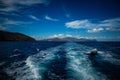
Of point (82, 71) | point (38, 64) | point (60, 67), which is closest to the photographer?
point (82, 71)

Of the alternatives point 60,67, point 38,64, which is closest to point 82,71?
Answer: point 60,67

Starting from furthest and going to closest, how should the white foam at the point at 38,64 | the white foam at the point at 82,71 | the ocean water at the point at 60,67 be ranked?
1. the white foam at the point at 38,64
2. the ocean water at the point at 60,67
3. the white foam at the point at 82,71

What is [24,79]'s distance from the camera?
369 inches

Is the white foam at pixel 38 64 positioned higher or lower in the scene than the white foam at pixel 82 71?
higher

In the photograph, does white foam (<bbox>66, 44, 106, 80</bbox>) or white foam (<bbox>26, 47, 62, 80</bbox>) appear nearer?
white foam (<bbox>66, 44, 106, 80</bbox>)

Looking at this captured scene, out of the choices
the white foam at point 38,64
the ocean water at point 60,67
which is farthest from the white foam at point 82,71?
the white foam at point 38,64

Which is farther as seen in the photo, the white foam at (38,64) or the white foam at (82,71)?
the white foam at (38,64)

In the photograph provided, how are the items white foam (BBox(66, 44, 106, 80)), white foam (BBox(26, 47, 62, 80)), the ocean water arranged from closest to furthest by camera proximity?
white foam (BBox(66, 44, 106, 80)) → the ocean water → white foam (BBox(26, 47, 62, 80))

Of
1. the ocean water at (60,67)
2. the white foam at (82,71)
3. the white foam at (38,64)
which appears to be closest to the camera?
the white foam at (82,71)

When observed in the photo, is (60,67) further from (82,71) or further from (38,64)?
(38,64)

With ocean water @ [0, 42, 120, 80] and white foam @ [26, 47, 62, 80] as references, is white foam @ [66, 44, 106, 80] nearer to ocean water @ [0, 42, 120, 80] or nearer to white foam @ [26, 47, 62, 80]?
ocean water @ [0, 42, 120, 80]

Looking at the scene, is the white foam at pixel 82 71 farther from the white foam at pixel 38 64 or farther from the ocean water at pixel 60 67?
the white foam at pixel 38 64

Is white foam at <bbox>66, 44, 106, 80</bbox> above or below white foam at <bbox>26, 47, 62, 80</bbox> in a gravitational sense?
below

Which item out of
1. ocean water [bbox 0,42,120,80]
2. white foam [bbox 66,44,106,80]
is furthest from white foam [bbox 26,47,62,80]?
white foam [bbox 66,44,106,80]
